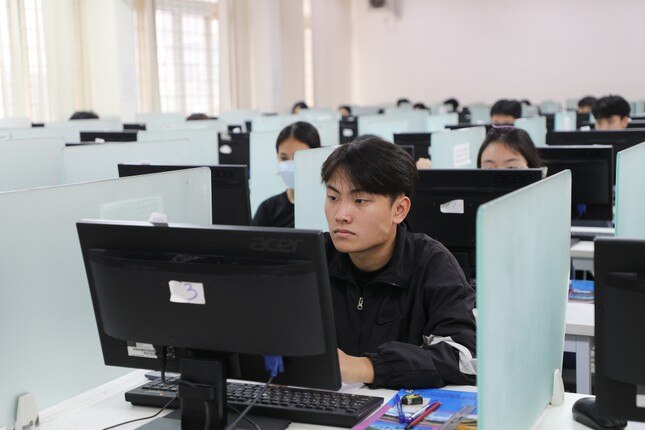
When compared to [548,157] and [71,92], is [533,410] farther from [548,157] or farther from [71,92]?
[71,92]

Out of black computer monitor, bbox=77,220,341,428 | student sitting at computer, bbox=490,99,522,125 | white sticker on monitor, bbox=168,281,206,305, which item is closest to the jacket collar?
black computer monitor, bbox=77,220,341,428

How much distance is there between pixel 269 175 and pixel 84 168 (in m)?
2.18

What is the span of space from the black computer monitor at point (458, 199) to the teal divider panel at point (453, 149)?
1814mm

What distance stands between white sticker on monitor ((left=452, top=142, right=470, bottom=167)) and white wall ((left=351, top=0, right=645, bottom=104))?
1231cm

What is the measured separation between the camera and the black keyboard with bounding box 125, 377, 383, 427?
5.95 ft

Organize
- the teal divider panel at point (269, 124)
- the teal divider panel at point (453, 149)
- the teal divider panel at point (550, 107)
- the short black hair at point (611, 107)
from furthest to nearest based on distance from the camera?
the teal divider panel at point (550, 107) → the teal divider panel at point (269, 124) → the short black hair at point (611, 107) → the teal divider panel at point (453, 149)

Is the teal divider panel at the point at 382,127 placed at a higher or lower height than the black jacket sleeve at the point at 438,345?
higher

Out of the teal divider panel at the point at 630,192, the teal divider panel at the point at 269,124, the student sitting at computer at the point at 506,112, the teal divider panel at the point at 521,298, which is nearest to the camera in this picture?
the teal divider panel at the point at 521,298

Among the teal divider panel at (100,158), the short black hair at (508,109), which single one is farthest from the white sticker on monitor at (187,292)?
the short black hair at (508,109)

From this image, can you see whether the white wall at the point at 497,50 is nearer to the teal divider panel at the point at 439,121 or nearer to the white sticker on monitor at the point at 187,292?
the teal divider panel at the point at 439,121

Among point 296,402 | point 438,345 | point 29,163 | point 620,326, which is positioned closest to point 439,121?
point 29,163

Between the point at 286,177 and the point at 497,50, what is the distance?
46.9 ft

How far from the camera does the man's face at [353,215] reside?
211cm

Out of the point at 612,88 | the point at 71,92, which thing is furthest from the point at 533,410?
the point at 612,88
